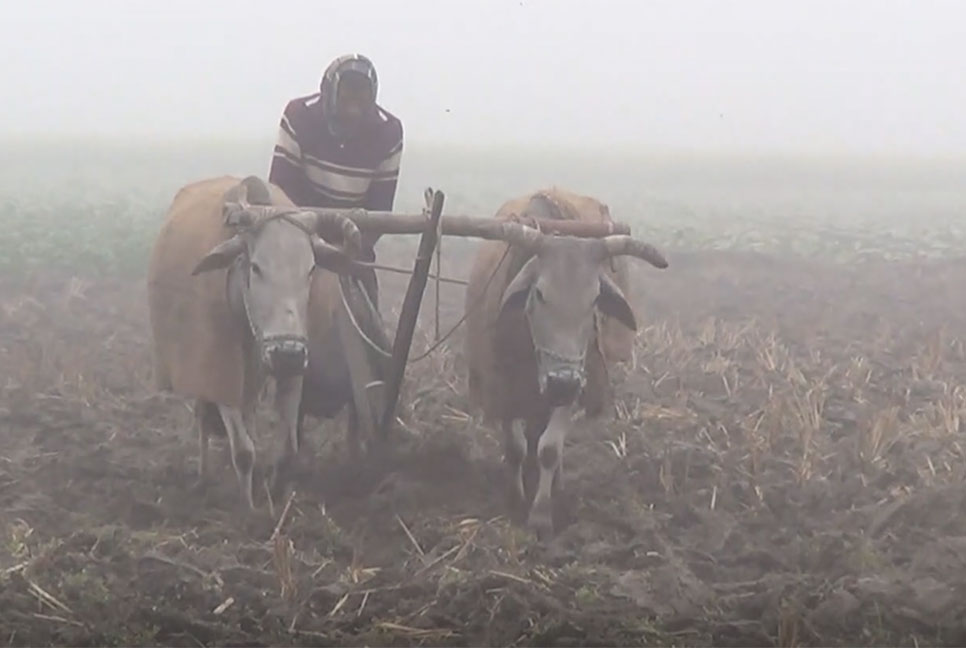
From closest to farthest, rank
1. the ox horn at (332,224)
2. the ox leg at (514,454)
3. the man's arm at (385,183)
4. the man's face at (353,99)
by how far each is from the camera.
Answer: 1. the ox horn at (332,224)
2. the ox leg at (514,454)
3. the man's face at (353,99)
4. the man's arm at (385,183)

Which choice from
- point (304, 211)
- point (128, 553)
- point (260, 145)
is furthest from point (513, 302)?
point (260, 145)

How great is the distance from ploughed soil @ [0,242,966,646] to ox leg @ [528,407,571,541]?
183 millimetres

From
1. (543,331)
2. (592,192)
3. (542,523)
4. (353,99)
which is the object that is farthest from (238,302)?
(592,192)

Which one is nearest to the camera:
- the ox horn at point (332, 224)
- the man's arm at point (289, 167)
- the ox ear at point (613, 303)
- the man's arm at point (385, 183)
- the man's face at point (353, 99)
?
the ox horn at point (332, 224)

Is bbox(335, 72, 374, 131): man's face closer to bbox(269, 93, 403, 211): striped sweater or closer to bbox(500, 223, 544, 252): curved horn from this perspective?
bbox(269, 93, 403, 211): striped sweater

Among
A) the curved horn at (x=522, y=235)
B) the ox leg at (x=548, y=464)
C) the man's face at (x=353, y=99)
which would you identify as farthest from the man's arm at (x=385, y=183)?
the ox leg at (x=548, y=464)

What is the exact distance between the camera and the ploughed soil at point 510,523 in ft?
17.1

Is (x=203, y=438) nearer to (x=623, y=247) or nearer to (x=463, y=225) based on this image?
(x=463, y=225)

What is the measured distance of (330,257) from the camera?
6844 millimetres

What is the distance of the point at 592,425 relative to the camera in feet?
28.3

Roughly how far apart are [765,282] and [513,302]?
393 inches

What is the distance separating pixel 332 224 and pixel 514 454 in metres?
1.55

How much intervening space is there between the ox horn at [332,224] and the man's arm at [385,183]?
1305 mm

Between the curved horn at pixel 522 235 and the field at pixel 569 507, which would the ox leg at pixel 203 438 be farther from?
the curved horn at pixel 522 235
